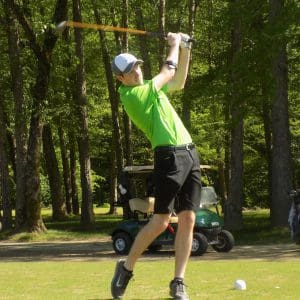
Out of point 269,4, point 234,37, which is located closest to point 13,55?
point 234,37

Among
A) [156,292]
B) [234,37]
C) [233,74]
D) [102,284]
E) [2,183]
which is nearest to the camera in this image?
[156,292]

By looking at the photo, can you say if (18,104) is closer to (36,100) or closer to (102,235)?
(36,100)

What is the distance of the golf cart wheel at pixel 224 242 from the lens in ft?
56.7

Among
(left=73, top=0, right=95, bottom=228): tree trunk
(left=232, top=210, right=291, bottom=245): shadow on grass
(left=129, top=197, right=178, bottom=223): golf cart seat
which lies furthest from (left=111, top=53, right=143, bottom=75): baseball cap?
(left=73, top=0, right=95, bottom=228): tree trunk

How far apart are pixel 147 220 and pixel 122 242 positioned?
0.96 metres

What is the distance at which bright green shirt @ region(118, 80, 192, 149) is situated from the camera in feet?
18.2

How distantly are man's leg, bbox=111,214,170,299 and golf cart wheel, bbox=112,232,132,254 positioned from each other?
1208 centimetres

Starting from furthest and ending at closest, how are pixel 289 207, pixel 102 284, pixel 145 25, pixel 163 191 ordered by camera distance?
pixel 145 25
pixel 289 207
pixel 102 284
pixel 163 191

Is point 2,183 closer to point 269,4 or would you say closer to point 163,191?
point 269,4

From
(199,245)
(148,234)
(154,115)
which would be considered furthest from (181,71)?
(199,245)

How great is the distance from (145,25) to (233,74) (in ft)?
50.1

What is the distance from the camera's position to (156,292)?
609 centimetres

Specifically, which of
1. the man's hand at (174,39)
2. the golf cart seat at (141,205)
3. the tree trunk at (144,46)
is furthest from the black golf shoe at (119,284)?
the tree trunk at (144,46)

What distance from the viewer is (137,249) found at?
5.70 m
